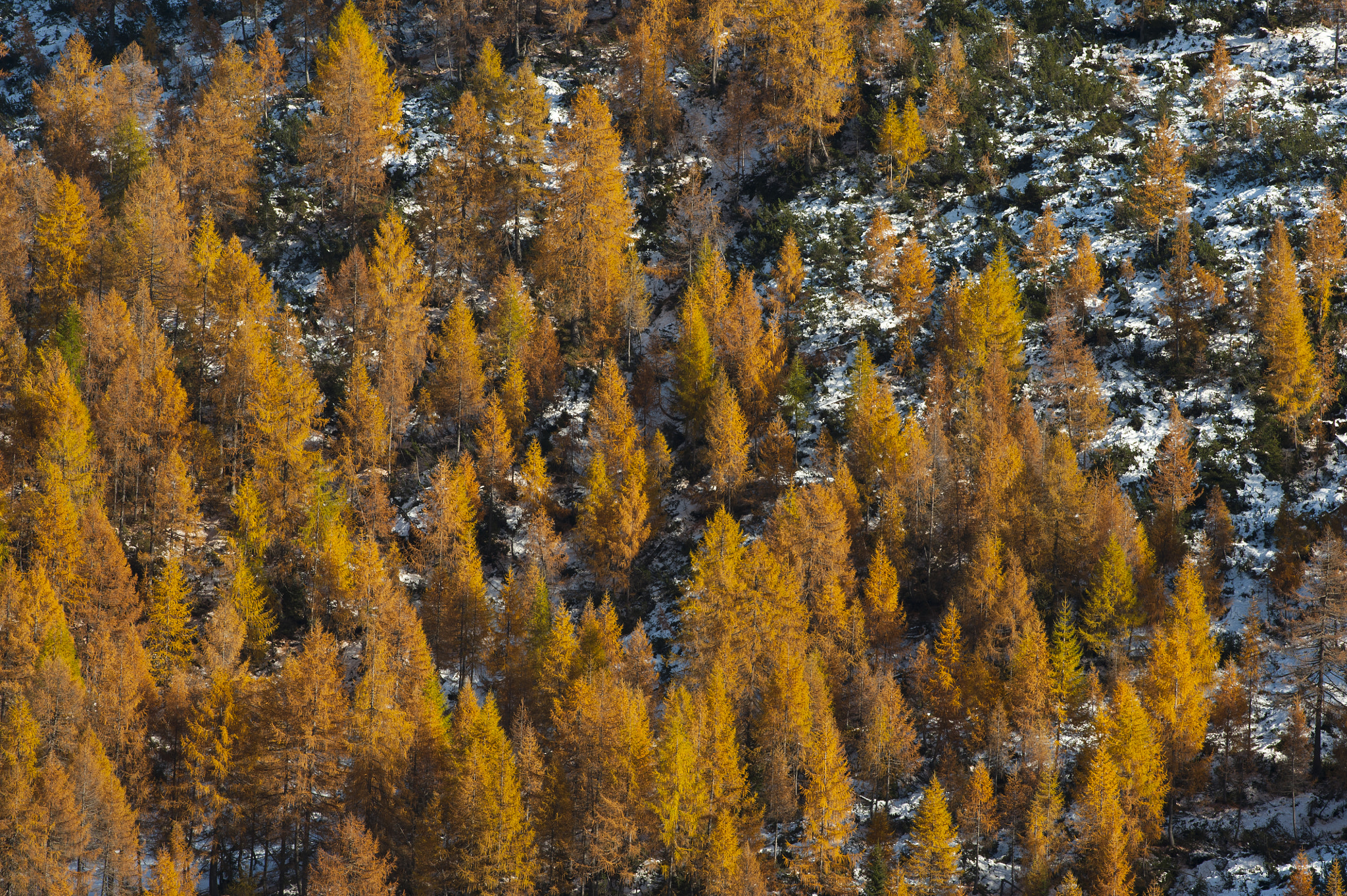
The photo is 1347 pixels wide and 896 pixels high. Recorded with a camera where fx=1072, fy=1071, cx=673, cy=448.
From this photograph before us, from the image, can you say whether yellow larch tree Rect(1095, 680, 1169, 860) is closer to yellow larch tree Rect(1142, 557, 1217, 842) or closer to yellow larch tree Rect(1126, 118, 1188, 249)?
yellow larch tree Rect(1142, 557, 1217, 842)

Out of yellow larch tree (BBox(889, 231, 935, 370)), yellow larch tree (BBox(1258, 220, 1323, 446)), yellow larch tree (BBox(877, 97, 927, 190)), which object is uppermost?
yellow larch tree (BBox(877, 97, 927, 190))

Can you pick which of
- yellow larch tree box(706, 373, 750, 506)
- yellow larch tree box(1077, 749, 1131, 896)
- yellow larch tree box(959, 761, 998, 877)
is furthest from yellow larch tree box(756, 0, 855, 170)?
yellow larch tree box(1077, 749, 1131, 896)

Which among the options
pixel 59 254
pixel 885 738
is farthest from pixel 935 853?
pixel 59 254

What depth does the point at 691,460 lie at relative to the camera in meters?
58.9

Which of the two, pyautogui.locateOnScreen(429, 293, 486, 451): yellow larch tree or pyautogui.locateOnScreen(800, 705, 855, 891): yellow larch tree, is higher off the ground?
pyautogui.locateOnScreen(429, 293, 486, 451): yellow larch tree

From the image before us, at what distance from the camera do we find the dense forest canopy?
41344mm

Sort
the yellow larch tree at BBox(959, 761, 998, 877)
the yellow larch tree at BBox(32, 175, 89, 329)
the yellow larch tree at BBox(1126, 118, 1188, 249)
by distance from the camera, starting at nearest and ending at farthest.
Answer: the yellow larch tree at BBox(959, 761, 998, 877) < the yellow larch tree at BBox(32, 175, 89, 329) < the yellow larch tree at BBox(1126, 118, 1188, 249)

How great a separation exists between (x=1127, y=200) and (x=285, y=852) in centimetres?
5934

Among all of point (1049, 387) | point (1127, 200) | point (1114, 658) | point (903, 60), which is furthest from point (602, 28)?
point (1114, 658)

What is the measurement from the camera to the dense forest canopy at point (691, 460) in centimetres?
4134

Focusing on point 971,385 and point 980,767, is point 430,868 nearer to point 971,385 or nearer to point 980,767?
point 980,767

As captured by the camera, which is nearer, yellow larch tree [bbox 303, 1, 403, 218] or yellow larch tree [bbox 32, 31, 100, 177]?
yellow larch tree [bbox 32, 31, 100, 177]

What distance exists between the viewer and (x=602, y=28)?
291 ft

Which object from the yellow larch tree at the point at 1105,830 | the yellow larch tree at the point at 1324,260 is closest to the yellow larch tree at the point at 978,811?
the yellow larch tree at the point at 1105,830
